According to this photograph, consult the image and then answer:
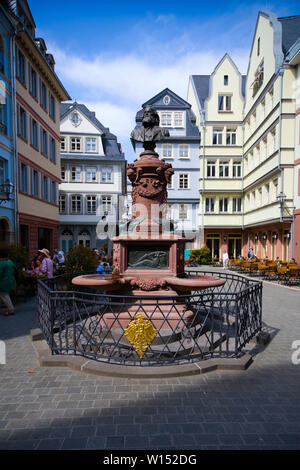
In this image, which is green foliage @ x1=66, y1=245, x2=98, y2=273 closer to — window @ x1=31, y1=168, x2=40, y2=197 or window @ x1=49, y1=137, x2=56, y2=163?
window @ x1=31, y1=168, x2=40, y2=197

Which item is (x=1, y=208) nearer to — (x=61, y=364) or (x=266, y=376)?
(x=61, y=364)

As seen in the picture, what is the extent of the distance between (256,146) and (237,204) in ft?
21.6

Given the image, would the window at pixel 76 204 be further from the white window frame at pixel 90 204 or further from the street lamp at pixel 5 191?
the street lamp at pixel 5 191

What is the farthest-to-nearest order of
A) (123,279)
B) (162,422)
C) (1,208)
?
(1,208) → (123,279) → (162,422)

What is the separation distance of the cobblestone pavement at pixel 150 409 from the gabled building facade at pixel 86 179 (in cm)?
2555

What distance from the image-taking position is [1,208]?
14.2m

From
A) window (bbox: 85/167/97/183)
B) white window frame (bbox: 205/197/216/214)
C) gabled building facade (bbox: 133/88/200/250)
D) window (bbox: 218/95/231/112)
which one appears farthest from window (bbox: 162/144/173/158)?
window (bbox: 85/167/97/183)

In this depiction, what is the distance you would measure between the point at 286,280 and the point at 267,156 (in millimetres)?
10919

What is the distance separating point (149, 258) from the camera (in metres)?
6.28

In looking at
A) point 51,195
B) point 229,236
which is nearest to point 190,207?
point 229,236

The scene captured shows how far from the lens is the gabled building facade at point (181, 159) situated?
1112 inches

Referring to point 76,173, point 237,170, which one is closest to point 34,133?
point 76,173

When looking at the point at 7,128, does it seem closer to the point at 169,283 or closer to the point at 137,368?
the point at 169,283
